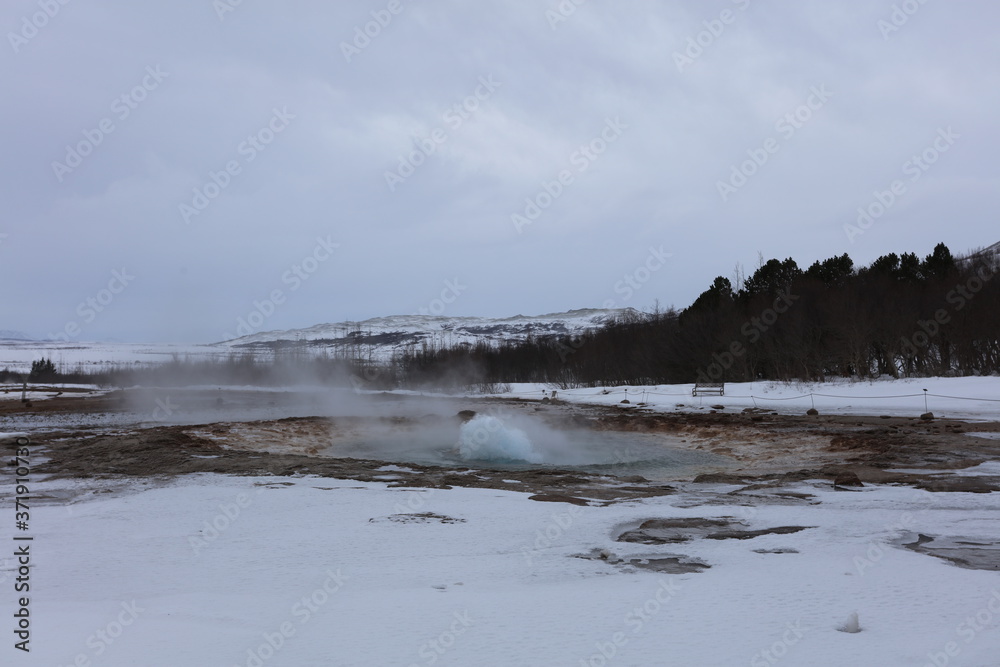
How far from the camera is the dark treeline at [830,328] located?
137 feet

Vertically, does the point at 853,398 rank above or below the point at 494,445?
above

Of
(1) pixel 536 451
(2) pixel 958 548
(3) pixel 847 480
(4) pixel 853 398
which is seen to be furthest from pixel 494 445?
(4) pixel 853 398

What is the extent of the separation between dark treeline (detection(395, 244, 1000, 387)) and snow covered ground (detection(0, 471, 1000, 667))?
3989 centimetres

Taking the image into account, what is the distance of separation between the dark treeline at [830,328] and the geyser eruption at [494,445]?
34143mm

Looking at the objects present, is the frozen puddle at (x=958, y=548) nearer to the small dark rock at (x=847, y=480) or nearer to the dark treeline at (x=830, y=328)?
the small dark rock at (x=847, y=480)

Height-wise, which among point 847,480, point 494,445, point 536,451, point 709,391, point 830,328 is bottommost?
point 536,451

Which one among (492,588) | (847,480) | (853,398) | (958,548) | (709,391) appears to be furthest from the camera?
(709,391)

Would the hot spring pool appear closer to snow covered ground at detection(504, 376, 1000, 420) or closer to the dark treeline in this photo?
snow covered ground at detection(504, 376, 1000, 420)

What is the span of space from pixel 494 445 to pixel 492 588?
13481 mm

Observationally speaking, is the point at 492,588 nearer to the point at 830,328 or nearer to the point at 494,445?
the point at 494,445

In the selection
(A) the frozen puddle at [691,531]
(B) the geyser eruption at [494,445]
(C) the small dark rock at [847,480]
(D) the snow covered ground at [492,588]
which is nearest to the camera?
(D) the snow covered ground at [492,588]

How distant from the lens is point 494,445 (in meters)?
18.9

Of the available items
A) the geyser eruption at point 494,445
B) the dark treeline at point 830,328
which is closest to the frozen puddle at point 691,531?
the geyser eruption at point 494,445

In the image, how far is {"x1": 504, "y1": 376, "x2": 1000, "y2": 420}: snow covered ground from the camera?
26.1m
